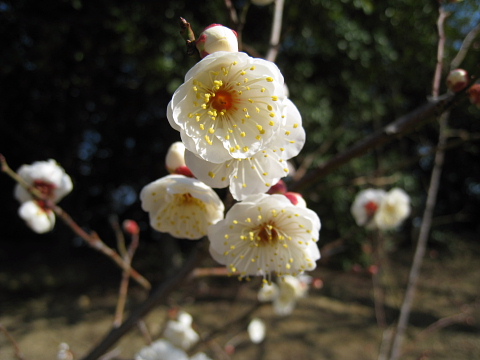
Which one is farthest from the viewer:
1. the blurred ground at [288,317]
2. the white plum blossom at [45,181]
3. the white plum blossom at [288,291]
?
the blurred ground at [288,317]

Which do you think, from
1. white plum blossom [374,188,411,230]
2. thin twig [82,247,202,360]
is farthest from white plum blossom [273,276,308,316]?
thin twig [82,247,202,360]

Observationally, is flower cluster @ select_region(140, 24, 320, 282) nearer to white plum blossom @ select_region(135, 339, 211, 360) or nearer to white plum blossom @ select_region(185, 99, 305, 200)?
white plum blossom @ select_region(185, 99, 305, 200)

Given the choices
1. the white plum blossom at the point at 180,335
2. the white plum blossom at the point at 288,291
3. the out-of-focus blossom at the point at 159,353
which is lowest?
the out-of-focus blossom at the point at 159,353

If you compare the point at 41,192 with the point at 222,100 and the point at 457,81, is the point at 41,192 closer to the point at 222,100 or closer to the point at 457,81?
the point at 222,100

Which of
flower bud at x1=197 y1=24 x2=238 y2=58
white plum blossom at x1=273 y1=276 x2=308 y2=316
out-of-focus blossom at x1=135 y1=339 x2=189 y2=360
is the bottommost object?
out-of-focus blossom at x1=135 y1=339 x2=189 y2=360

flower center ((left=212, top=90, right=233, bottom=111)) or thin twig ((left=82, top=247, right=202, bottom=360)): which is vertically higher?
flower center ((left=212, top=90, right=233, bottom=111))

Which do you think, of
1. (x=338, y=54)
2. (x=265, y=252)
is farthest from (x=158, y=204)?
(x=338, y=54)

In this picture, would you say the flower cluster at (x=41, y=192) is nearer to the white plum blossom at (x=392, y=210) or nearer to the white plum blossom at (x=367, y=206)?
the white plum blossom at (x=367, y=206)

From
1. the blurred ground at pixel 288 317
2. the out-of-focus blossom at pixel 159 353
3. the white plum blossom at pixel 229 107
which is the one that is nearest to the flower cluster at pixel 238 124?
the white plum blossom at pixel 229 107
